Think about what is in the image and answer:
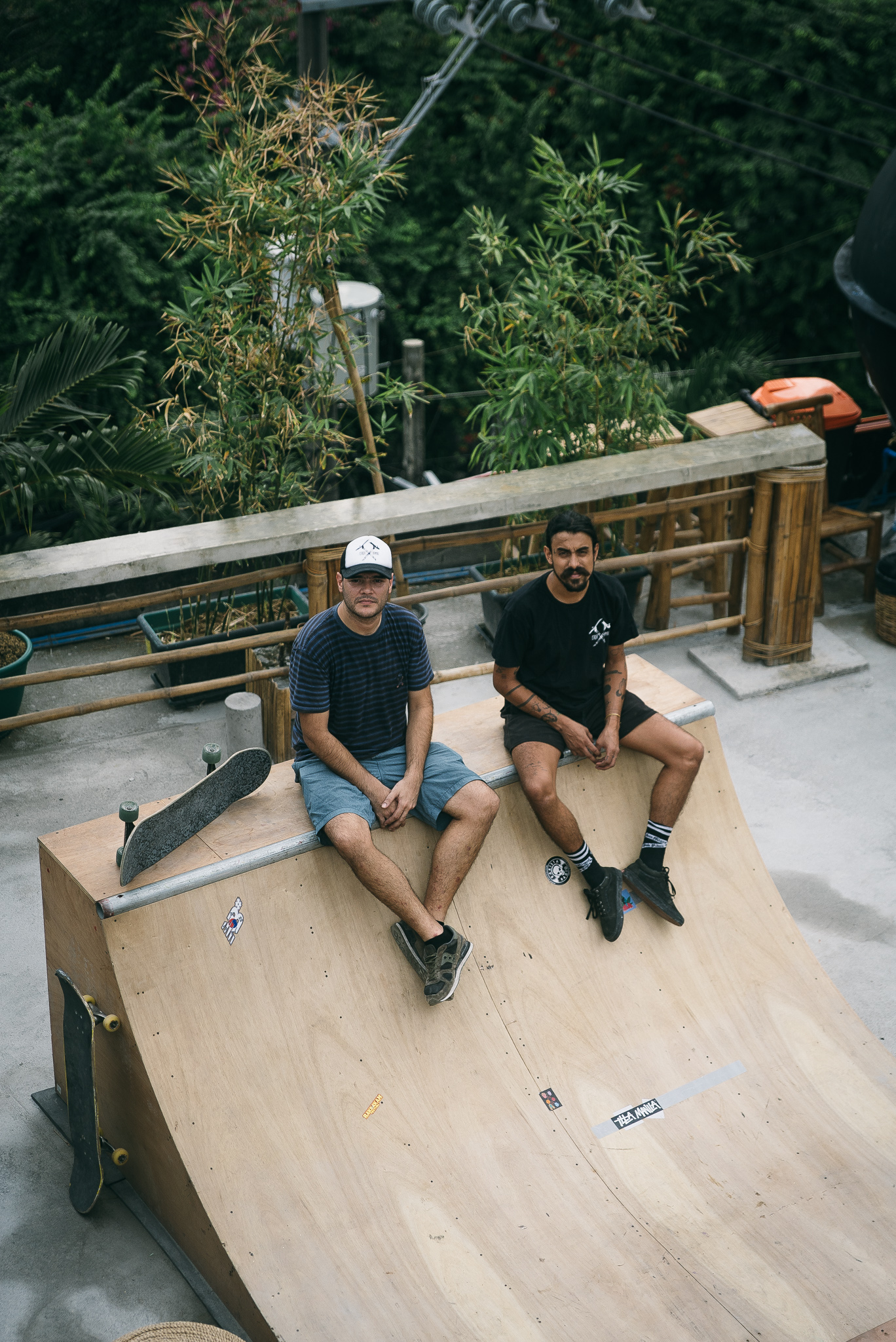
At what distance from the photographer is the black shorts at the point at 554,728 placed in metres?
4.11

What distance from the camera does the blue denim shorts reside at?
3.70m

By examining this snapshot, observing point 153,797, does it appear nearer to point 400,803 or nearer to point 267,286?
point 400,803

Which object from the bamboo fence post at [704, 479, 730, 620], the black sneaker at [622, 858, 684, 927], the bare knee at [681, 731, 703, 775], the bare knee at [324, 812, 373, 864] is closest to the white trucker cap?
the bare knee at [324, 812, 373, 864]

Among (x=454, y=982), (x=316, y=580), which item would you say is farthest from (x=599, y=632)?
(x=316, y=580)

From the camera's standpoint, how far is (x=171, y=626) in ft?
21.0

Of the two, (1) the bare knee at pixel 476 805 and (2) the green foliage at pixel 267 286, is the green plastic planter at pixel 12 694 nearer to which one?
(2) the green foliage at pixel 267 286

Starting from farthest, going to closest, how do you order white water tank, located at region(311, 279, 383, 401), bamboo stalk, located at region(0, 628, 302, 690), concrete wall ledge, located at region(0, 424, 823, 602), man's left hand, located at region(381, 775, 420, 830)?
white water tank, located at region(311, 279, 383, 401) → bamboo stalk, located at region(0, 628, 302, 690) → concrete wall ledge, located at region(0, 424, 823, 602) → man's left hand, located at region(381, 775, 420, 830)

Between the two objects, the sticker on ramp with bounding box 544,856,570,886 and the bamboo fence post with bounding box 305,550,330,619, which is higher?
the bamboo fence post with bounding box 305,550,330,619

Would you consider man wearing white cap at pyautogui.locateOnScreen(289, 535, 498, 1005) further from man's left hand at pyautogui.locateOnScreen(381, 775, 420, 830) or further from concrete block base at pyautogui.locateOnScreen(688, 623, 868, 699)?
concrete block base at pyautogui.locateOnScreen(688, 623, 868, 699)

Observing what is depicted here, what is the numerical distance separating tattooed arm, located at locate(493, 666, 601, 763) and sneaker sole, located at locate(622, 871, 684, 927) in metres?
0.43

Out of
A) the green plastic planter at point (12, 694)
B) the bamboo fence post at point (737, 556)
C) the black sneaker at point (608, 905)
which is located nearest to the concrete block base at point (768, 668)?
the bamboo fence post at point (737, 556)

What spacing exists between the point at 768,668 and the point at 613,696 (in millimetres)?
2458

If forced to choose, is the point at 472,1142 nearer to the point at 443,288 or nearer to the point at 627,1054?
the point at 627,1054

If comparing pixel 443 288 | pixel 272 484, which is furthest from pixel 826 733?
pixel 443 288
